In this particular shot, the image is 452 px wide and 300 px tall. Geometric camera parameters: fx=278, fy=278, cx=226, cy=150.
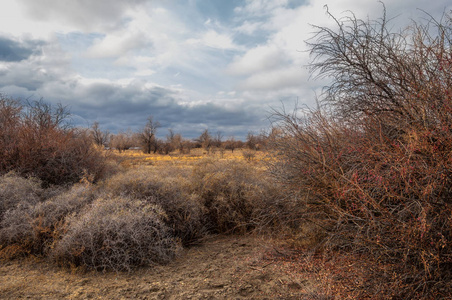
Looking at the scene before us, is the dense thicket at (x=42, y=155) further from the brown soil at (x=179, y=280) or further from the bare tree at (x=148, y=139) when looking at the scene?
the bare tree at (x=148, y=139)

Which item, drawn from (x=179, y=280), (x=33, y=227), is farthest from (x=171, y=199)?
(x=33, y=227)

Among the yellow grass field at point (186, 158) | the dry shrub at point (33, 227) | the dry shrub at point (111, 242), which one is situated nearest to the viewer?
the dry shrub at point (111, 242)

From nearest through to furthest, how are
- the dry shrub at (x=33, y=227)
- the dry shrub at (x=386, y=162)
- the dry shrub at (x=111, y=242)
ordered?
the dry shrub at (x=386, y=162), the dry shrub at (x=111, y=242), the dry shrub at (x=33, y=227)

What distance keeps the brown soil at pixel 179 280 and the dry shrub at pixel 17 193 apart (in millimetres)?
1497

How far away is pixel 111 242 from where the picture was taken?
475 centimetres

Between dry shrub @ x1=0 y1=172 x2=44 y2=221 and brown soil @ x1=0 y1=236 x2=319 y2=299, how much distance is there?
4.91ft

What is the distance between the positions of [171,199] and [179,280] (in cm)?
234

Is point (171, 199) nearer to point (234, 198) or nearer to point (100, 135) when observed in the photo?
point (234, 198)

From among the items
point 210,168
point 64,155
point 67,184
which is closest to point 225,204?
point 210,168

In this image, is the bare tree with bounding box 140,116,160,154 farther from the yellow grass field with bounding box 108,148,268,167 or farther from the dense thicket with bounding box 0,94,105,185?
the dense thicket with bounding box 0,94,105,185

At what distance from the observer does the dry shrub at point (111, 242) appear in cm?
480

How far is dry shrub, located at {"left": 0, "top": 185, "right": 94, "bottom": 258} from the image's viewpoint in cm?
523

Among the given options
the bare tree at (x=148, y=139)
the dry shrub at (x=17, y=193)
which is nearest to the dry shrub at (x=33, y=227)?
the dry shrub at (x=17, y=193)

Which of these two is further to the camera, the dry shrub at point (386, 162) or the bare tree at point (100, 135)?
the bare tree at point (100, 135)
